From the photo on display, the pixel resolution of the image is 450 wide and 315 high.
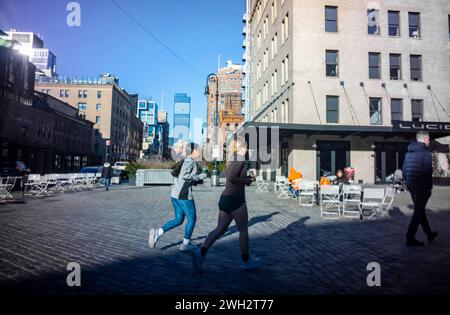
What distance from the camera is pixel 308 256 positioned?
4.63 meters

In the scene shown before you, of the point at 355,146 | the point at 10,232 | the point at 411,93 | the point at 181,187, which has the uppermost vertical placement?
the point at 411,93

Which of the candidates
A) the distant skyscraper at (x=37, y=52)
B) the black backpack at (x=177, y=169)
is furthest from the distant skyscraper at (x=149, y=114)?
the black backpack at (x=177, y=169)

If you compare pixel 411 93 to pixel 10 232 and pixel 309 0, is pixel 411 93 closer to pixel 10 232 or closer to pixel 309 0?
pixel 309 0

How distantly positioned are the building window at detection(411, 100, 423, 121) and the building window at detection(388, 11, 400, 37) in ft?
19.4

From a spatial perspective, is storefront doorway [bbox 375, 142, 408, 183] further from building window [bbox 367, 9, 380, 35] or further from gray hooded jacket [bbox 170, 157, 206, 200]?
gray hooded jacket [bbox 170, 157, 206, 200]

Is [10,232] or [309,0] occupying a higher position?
[309,0]

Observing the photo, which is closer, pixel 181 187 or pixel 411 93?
pixel 181 187

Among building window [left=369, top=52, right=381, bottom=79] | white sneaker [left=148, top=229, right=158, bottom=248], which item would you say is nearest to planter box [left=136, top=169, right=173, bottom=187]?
white sneaker [left=148, top=229, right=158, bottom=248]

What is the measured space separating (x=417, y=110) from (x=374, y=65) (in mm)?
5145

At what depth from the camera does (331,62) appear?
874 inches

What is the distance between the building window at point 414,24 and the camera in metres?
23.4

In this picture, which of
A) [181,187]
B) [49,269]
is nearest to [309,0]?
[181,187]
